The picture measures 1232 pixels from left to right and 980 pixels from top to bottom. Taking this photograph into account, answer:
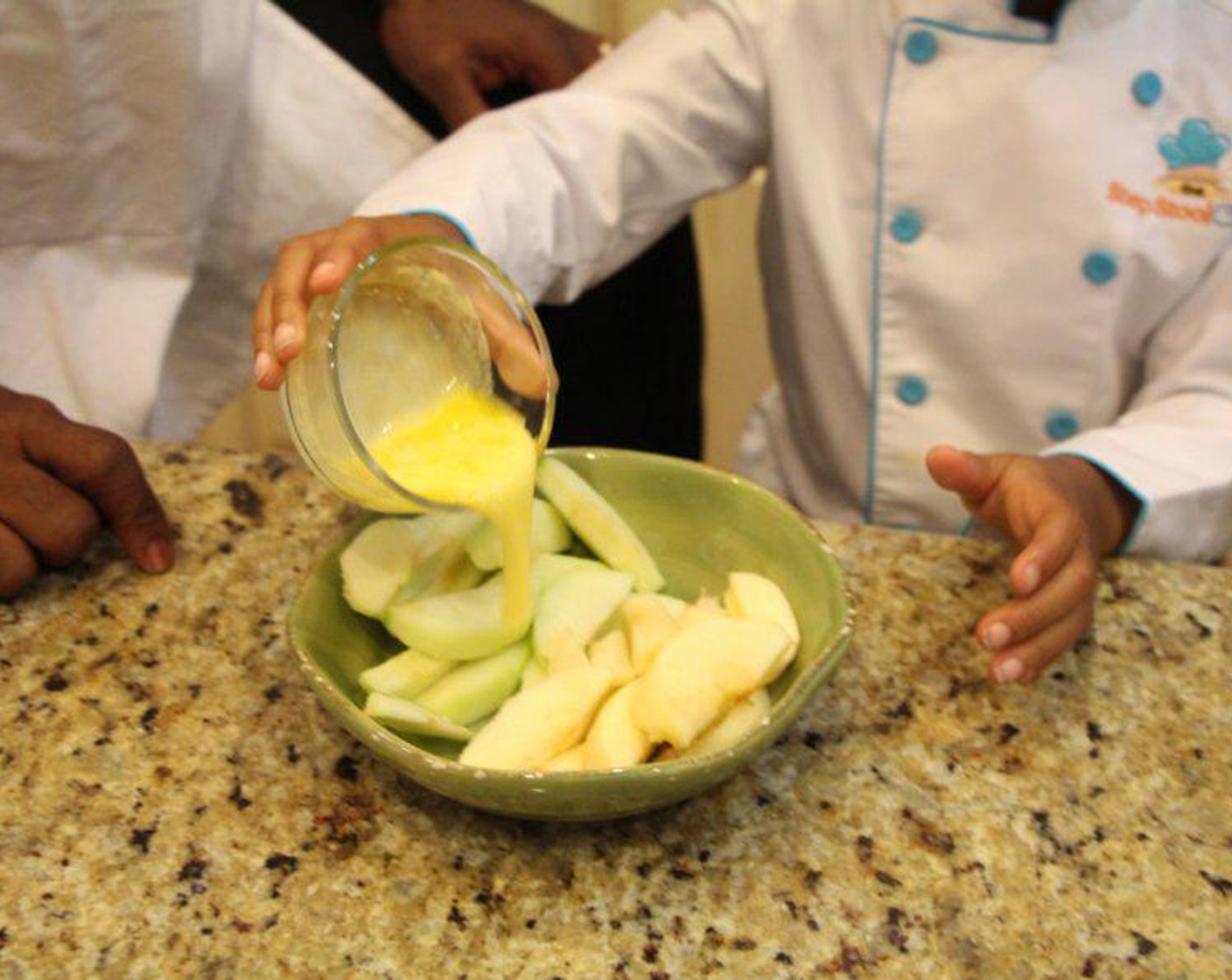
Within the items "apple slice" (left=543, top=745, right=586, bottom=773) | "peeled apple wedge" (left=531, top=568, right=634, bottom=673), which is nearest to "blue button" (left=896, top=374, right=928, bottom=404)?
"peeled apple wedge" (left=531, top=568, right=634, bottom=673)

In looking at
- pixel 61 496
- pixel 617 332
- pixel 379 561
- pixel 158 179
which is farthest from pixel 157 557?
pixel 617 332

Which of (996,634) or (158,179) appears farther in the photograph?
(158,179)

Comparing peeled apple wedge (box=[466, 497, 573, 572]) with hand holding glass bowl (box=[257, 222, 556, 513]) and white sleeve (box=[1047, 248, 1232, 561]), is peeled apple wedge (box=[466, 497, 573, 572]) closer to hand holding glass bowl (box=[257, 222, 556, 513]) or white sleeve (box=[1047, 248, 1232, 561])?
hand holding glass bowl (box=[257, 222, 556, 513])

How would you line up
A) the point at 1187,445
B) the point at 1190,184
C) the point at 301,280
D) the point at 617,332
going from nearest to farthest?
1. the point at 301,280
2. the point at 1187,445
3. the point at 1190,184
4. the point at 617,332

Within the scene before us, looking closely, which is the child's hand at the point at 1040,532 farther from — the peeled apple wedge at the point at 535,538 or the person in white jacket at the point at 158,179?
the person in white jacket at the point at 158,179

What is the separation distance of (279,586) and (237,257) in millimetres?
478

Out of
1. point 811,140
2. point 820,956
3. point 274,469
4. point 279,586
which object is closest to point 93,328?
point 274,469

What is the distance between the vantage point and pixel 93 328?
0.91 m

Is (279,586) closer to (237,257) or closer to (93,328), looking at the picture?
(93,328)

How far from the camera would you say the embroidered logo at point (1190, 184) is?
32.8 inches

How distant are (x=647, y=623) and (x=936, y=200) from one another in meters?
0.50

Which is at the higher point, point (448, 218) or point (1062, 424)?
point (448, 218)

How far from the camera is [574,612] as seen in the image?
1.87 feet

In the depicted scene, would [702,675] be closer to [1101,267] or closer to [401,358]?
[401,358]
